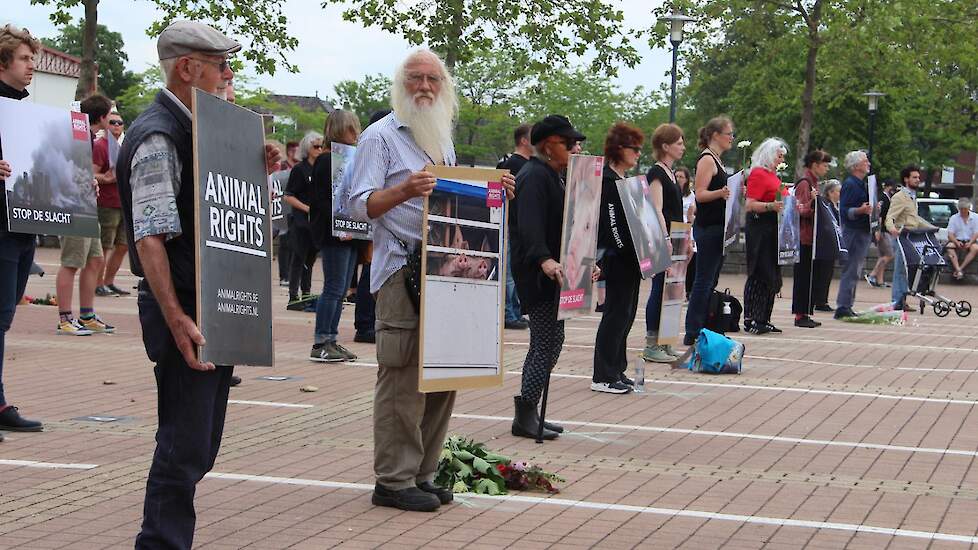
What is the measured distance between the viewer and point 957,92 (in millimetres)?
43219

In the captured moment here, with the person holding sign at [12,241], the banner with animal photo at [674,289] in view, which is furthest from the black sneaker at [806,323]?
the person holding sign at [12,241]

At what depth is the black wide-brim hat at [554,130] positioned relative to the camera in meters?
8.05

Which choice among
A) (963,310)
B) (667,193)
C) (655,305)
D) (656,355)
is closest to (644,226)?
(667,193)

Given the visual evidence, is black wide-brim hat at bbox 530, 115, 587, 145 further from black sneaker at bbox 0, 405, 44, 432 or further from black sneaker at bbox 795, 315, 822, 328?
black sneaker at bbox 795, 315, 822, 328

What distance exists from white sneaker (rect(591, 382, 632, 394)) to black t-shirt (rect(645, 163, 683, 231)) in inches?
65.5

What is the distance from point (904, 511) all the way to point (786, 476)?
0.89 meters

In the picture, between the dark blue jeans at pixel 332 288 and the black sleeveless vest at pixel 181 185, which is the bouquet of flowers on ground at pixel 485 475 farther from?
the dark blue jeans at pixel 332 288

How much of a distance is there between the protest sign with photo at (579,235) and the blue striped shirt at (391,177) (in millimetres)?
1969

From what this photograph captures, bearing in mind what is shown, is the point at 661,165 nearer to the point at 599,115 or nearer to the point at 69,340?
the point at 69,340

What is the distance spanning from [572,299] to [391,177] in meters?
2.23

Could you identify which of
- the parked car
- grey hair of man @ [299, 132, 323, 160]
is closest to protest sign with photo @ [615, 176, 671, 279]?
grey hair of man @ [299, 132, 323, 160]

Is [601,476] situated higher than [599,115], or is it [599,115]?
[599,115]

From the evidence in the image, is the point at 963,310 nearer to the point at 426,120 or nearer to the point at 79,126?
the point at 79,126

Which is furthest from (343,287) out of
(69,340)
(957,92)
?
(957,92)
